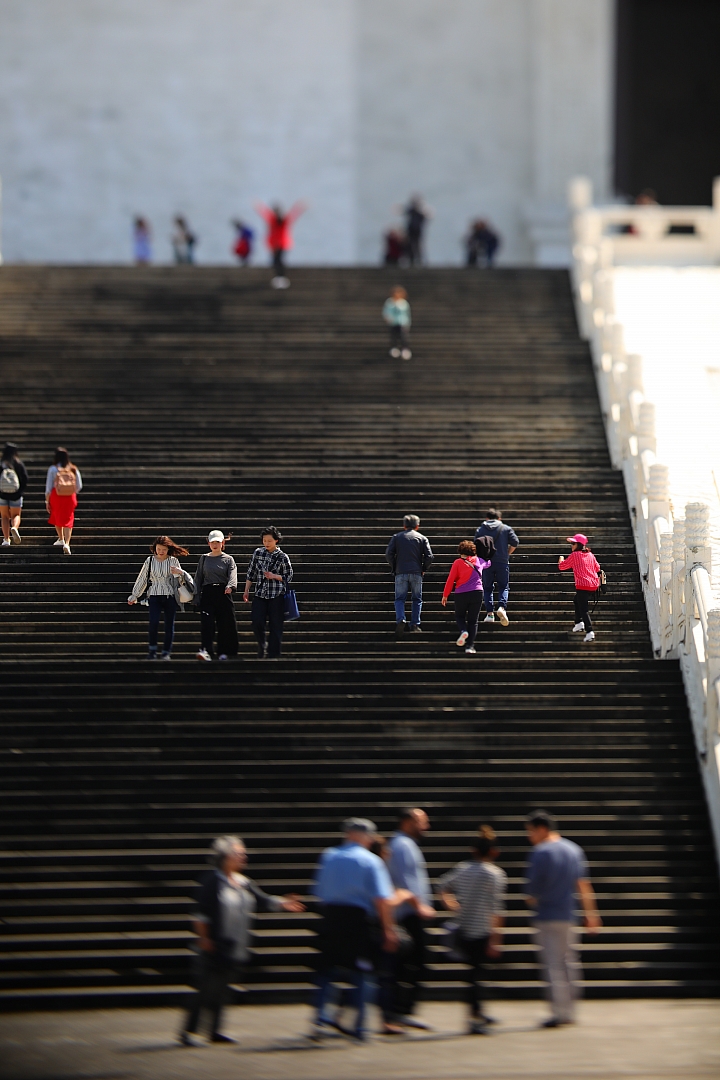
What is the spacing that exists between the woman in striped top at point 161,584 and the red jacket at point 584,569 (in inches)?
151

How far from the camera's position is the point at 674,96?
122 feet

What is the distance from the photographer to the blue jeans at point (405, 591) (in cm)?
1694

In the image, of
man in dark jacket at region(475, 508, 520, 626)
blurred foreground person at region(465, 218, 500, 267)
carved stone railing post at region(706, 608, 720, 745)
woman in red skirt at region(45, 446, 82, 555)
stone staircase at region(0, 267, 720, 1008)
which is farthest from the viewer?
blurred foreground person at region(465, 218, 500, 267)

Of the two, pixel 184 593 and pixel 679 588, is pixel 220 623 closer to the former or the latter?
pixel 184 593

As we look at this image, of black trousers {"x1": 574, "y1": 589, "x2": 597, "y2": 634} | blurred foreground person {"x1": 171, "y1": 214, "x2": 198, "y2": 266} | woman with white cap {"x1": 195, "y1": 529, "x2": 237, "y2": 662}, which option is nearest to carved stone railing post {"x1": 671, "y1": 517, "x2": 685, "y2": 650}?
black trousers {"x1": 574, "y1": 589, "x2": 597, "y2": 634}

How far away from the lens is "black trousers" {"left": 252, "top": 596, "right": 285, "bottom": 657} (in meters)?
16.2

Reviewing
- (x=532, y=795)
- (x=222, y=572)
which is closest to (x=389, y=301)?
(x=222, y=572)

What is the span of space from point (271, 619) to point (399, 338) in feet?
29.6

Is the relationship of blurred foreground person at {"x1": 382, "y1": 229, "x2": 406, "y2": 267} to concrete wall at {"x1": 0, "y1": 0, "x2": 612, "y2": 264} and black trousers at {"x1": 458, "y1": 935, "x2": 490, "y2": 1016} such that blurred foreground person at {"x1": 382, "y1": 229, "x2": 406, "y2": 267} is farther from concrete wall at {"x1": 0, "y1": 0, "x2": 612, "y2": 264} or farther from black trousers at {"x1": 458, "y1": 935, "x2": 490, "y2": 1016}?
black trousers at {"x1": 458, "y1": 935, "x2": 490, "y2": 1016}

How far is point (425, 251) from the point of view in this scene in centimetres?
3612

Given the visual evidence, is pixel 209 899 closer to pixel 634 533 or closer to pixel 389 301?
pixel 634 533

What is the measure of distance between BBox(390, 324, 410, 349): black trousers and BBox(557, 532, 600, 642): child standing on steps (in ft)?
26.3

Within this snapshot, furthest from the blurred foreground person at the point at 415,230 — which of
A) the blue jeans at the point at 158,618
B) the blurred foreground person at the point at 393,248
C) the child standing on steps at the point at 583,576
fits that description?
the blue jeans at the point at 158,618

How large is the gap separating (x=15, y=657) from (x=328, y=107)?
2171 cm
